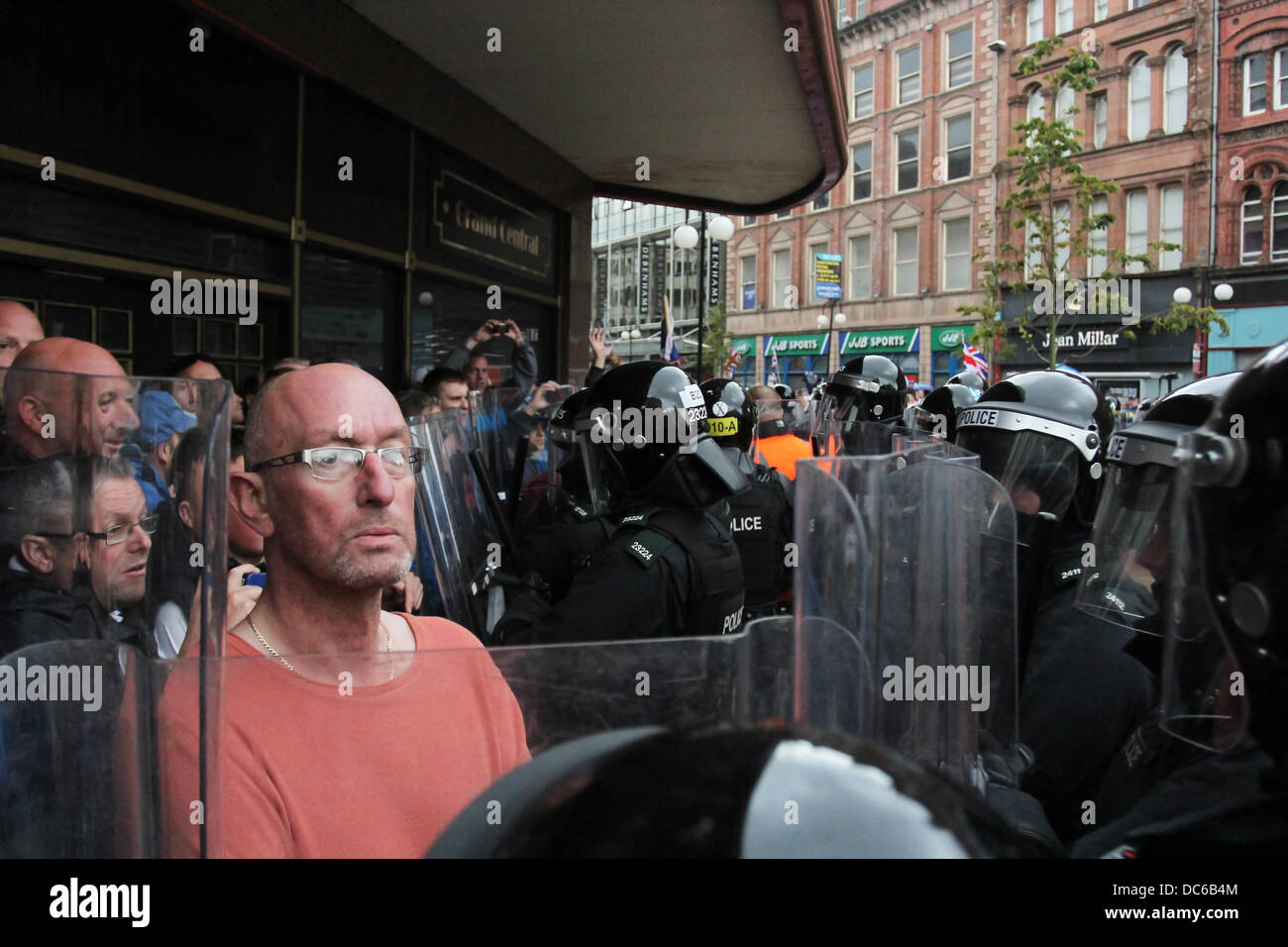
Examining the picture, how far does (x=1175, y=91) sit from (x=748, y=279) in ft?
57.6

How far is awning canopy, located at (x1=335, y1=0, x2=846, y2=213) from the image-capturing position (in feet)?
17.8

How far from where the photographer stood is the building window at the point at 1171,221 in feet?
87.4

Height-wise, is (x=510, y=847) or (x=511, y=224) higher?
(x=511, y=224)

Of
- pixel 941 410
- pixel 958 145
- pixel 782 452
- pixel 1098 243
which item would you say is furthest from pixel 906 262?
pixel 782 452

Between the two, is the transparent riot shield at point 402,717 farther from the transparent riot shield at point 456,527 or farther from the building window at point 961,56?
the building window at point 961,56

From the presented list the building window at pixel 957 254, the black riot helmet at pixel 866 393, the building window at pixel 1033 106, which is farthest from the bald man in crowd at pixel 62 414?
the building window at pixel 957 254

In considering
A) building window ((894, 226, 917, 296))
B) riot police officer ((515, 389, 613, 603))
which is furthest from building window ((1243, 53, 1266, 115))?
riot police officer ((515, 389, 613, 603))

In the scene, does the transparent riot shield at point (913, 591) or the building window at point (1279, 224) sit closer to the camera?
the transparent riot shield at point (913, 591)

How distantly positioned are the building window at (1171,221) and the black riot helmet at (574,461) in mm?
27271

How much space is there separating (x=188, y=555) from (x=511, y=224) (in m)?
8.12

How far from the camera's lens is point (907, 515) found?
5.10 feet

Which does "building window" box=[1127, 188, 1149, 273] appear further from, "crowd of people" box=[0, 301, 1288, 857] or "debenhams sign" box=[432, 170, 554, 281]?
"crowd of people" box=[0, 301, 1288, 857]
